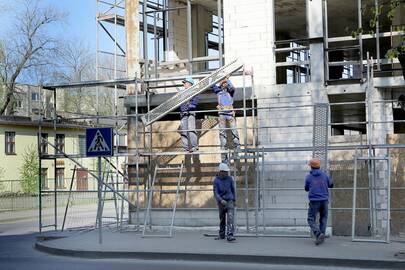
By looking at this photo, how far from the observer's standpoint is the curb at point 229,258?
34.5 ft

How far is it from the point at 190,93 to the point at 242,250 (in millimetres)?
4745

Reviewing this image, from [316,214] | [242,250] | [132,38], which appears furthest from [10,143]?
[316,214]

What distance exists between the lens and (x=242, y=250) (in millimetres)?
11883

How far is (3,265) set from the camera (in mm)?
11594

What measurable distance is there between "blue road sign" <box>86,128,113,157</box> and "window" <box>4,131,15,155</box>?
30.1 meters

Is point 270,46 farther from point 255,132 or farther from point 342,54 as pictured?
point 342,54

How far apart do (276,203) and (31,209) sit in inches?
855

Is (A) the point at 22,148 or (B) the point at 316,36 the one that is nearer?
(B) the point at 316,36

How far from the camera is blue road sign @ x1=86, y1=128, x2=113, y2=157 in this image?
1336 centimetres

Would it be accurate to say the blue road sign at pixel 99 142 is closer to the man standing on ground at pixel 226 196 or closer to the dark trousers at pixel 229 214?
the man standing on ground at pixel 226 196

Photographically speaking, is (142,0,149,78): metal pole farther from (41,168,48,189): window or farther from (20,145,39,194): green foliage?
(41,168,48,189): window

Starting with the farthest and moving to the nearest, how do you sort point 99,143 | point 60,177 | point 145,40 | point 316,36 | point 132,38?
point 60,177, point 145,40, point 132,38, point 316,36, point 99,143

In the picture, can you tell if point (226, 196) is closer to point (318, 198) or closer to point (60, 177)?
point (318, 198)

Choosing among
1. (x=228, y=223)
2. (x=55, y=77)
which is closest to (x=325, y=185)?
(x=228, y=223)
